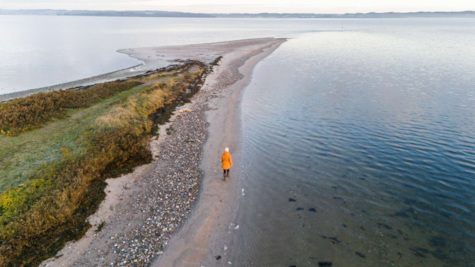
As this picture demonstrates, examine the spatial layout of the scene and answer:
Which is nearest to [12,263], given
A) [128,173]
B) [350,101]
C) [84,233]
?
[84,233]

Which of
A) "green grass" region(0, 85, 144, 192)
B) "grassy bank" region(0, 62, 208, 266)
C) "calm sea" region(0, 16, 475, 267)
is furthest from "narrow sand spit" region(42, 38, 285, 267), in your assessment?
"green grass" region(0, 85, 144, 192)

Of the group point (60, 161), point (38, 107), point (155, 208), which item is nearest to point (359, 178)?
point (155, 208)

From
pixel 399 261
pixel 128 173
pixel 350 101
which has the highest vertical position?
pixel 350 101

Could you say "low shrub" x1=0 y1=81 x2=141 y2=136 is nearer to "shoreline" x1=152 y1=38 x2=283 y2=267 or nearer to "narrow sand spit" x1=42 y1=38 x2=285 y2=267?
"narrow sand spit" x1=42 y1=38 x2=285 y2=267

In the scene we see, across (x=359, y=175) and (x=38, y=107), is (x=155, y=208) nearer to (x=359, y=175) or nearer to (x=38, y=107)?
(x=359, y=175)

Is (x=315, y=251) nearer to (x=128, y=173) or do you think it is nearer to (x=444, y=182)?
(x=444, y=182)

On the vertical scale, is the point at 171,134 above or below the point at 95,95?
below

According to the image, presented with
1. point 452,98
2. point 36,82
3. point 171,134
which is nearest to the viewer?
point 171,134

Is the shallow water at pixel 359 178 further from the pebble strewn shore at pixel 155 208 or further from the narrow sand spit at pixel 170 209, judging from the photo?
the pebble strewn shore at pixel 155 208
